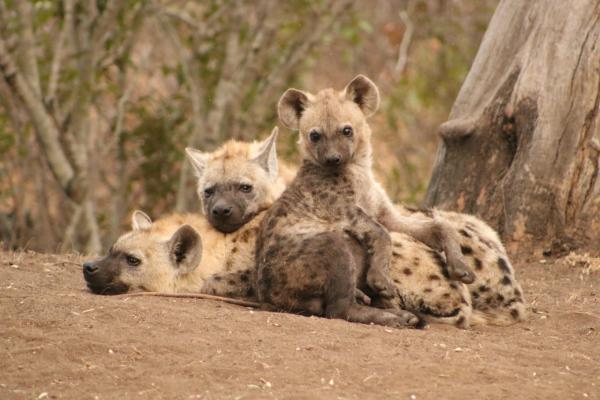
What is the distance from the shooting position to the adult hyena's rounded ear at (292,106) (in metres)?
5.16

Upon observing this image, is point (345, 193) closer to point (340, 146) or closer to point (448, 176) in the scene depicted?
point (340, 146)

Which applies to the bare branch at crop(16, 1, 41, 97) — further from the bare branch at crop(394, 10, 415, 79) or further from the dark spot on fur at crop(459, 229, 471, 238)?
the bare branch at crop(394, 10, 415, 79)

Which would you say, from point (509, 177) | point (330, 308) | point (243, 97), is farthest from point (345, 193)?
point (243, 97)

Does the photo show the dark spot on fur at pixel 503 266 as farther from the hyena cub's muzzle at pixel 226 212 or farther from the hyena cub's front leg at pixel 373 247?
the hyena cub's muzzle at pixel 226 212

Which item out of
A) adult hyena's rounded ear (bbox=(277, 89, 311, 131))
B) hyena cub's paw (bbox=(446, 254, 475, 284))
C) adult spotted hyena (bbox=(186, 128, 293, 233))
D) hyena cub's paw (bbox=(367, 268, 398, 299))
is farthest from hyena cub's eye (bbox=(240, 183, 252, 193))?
hyena cub's paw (bbox=(446, 254, 475, 284))

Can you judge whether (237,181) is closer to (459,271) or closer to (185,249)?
(185,249)

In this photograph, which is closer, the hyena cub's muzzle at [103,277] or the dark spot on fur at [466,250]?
the hyena cub's muzzle at [103,277]

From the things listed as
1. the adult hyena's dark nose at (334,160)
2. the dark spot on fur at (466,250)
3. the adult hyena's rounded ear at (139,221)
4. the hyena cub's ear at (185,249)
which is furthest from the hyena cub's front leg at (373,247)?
the adult hyena's rounded ear at (139,221)

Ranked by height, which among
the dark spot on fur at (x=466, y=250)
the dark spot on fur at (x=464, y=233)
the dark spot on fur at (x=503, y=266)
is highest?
the dark spot on fur at (x=464, y=233)

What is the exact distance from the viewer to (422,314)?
175 inches

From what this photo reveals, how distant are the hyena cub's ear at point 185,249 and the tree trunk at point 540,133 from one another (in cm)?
209

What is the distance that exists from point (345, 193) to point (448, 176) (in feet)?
5.80

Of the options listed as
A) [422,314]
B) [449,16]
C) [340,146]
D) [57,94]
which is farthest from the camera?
[449,16]

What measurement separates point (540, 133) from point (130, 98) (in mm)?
4333
